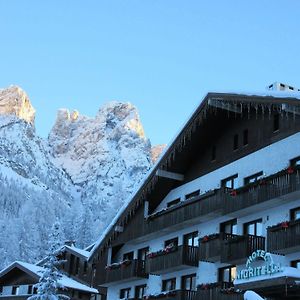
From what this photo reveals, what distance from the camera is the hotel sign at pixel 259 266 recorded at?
74.3 feet

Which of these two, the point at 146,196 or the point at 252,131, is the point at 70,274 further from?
the point at 252,131

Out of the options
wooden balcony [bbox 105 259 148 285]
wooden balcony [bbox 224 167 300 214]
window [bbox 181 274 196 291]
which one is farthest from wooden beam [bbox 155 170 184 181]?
wooden balcony [bbox 224 167 300 214]

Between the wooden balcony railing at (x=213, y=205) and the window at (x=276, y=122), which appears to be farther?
the window at (x=276, y=122)

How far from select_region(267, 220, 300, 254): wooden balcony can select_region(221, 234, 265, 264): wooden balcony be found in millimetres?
1351

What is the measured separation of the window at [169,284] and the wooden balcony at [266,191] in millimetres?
5669

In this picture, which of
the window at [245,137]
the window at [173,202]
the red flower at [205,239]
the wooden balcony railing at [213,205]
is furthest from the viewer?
the window at [173,202]

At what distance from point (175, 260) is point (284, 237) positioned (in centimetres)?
726

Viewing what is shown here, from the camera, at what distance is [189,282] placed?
30.7m

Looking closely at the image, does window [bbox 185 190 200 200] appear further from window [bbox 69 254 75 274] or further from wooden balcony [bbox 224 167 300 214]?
window [bbox 69 254 75 274]

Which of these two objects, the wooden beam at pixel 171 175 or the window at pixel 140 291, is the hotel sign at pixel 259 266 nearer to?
the wooden beam at pixel 171 175

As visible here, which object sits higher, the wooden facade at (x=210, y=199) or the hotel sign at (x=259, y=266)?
the wooden facade at (x=210, y=199)

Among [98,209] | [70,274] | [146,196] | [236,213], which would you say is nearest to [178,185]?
[146,196]

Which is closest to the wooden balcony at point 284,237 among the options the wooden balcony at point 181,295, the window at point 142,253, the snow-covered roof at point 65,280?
the wooden balcony at point 181,295

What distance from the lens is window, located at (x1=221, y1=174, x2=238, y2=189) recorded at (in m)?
29.4
